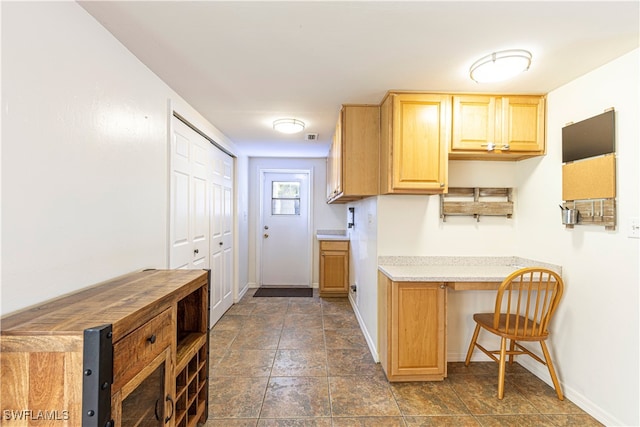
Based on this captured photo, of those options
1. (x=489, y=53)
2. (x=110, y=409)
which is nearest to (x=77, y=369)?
(x=110, y=409)

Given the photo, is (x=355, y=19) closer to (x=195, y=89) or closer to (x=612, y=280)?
(x=195, y=89)

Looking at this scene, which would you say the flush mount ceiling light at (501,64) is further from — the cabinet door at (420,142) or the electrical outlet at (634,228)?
the electrical outlet at (634,228)

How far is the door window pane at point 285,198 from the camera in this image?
16.4 ft

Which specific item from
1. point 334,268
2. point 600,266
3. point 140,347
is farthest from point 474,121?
point 334,268

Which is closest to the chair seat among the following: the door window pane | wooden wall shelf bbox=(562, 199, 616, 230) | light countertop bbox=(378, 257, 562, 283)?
light countertop bbox=(378, 257, 562, 283)

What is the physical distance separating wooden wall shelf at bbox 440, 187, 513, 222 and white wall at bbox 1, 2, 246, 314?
2.35 metres

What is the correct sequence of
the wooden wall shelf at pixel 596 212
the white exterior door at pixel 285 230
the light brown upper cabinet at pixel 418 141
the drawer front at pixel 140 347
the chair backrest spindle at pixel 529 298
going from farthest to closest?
1. the white exterior door at pixel 285 230
2. the light brown upper cabinet at pixel 418 141
3. the chair backrest spindle at pixel 529 298
4. the wooden wall shelf at pixel 596 212
5. the drawer front at pixel 140 347

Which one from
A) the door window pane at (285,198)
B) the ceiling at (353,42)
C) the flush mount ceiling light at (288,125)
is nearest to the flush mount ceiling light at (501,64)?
the ceiling at (353,42)

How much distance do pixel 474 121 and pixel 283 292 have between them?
353 centimetres

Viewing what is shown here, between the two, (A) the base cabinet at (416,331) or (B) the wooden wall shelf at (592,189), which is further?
(A) the base cabinet at (416,331)

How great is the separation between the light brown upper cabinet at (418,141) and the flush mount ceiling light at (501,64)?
0.43 meters

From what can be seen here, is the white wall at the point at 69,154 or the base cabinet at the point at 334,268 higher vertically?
the white wall at the point at 69,154

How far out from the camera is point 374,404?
75.8 inches

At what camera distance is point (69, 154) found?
1238 mm
